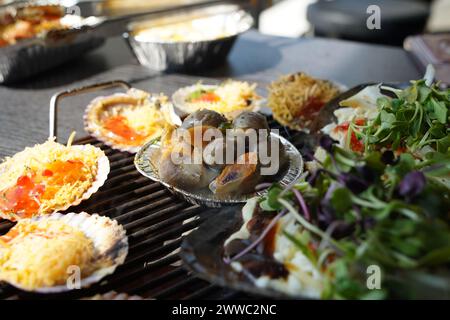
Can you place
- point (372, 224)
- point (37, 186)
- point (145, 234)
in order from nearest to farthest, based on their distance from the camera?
1. point (372, 224)
2. point (145, 234)
3. point (37, 186)

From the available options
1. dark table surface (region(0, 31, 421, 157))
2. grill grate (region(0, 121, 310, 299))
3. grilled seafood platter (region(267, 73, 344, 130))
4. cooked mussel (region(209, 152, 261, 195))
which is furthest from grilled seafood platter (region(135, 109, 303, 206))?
dark table surface (region(0, 31, 421, 157))

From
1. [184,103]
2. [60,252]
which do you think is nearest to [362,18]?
[184,103]

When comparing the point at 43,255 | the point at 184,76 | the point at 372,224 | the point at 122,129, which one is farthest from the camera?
the point at 184,76

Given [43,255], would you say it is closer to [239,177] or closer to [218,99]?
[239,177]

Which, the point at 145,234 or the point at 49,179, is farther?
the point at 49,179

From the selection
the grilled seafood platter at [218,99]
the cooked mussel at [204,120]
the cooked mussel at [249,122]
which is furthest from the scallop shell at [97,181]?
the grilled seafood platter at [218,99]

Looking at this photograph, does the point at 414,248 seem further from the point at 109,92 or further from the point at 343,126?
the point at 109,92

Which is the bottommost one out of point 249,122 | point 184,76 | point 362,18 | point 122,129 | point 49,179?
point 362,18

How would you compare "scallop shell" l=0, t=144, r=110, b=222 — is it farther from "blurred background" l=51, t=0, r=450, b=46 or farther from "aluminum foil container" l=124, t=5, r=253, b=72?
"blurred background" l=51, t=0, r=450, b=46
